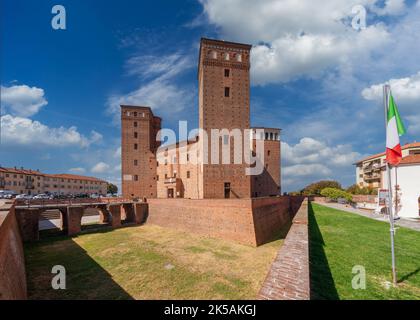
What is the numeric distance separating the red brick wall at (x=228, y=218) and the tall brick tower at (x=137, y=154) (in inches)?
449

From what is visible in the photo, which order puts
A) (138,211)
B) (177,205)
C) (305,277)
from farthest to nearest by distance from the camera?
(138,211) → (177,205) → (305,277)

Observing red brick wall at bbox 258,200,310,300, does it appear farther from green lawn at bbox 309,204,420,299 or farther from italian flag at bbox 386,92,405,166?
italian flag at bbox 386,92,405,166

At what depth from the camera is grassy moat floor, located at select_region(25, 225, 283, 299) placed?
8.37 metres

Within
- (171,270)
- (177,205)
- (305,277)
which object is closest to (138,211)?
(177,205)

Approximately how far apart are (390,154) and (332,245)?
16.0ft

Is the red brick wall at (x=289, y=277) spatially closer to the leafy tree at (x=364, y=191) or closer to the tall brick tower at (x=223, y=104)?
the tall brick tower at (x=223, y=104)

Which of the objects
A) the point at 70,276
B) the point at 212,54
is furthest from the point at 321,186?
the point at 70,276

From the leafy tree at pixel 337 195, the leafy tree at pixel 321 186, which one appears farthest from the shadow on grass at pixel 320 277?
the leafy tree at pixel 321 186

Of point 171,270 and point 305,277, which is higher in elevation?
point 305,277

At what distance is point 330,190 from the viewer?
127 ft

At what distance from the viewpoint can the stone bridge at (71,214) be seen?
16375 millimetres

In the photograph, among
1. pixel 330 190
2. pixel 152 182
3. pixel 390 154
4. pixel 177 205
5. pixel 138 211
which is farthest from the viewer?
pixel 330 190

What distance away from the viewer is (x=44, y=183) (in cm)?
5997
